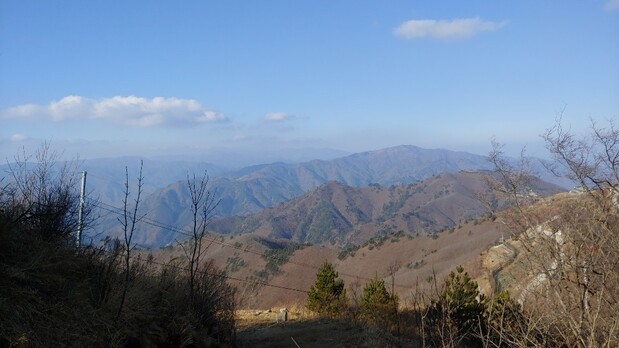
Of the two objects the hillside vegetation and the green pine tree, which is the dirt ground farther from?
the hillside vegetation

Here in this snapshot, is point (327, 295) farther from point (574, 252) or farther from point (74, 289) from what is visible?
point (574, 252)

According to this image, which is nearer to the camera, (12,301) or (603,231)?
(603,231)

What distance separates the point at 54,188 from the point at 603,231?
28.5 feet

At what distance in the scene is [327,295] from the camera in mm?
17938

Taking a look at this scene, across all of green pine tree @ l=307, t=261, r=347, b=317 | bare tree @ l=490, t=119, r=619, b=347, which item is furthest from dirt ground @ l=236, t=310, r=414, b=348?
bare tree @ l=490, t=119, r=619, b=347

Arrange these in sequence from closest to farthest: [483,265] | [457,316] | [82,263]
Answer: [82,263] → [457,316] → [483,265]

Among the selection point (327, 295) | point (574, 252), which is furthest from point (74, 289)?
point (327, 295)

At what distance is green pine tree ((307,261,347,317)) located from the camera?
1739 cm

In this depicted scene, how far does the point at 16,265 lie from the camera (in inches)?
244

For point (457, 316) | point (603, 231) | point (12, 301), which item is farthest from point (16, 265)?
point (457, 316)

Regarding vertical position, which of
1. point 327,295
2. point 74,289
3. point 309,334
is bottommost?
point 327,295

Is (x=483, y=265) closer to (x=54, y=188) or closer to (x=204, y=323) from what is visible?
(x=204, y=323)

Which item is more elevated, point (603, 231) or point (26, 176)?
point (26, 176)

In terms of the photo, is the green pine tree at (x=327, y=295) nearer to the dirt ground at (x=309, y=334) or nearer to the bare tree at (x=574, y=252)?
the dirt ground at (x=309, y=334)
